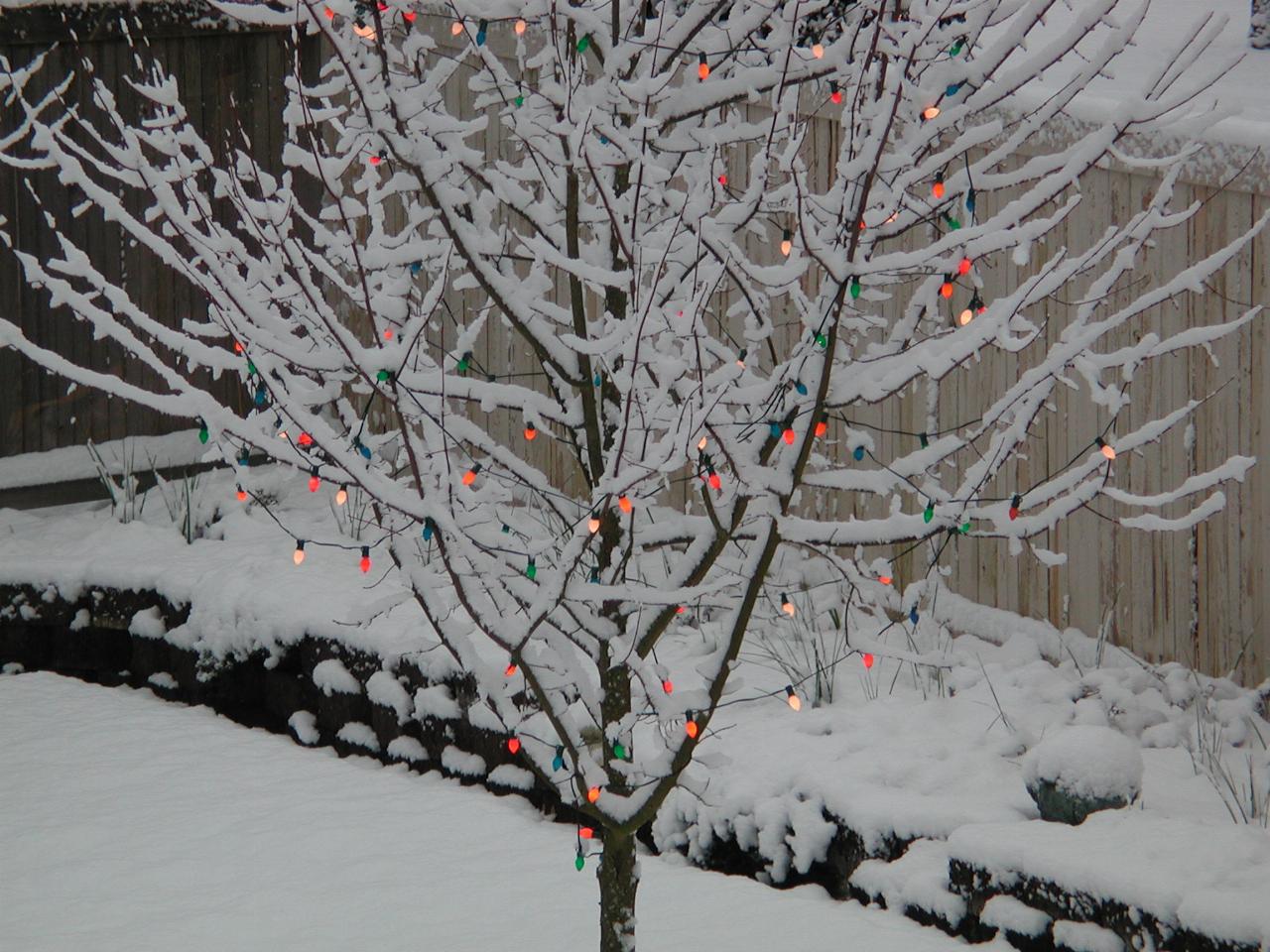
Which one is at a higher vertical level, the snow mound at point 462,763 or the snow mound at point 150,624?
A: the snow mound at point 150,624

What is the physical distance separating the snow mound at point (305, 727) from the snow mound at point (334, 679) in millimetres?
183

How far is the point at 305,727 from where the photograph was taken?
586cm

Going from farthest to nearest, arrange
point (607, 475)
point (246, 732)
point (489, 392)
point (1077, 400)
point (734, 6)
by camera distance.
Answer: point (246, 732) < point (1077, 400) < point (734, 6) < point (489, 392) < point (607, 475)

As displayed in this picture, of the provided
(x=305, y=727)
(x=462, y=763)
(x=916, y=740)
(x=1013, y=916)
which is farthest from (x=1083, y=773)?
(x=305, y=727)

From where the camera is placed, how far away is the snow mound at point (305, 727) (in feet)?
19.1

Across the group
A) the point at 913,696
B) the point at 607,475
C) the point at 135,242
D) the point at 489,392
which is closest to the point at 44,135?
the point at 489,392

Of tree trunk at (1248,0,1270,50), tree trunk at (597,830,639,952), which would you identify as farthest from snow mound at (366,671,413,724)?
tree trunk at (1248,0,1270,50)

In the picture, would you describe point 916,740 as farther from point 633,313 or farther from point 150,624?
point 150,624

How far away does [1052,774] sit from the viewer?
12.6ft

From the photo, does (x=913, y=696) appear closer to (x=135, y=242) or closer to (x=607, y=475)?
(x=607, y=475)

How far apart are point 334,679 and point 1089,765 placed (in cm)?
296

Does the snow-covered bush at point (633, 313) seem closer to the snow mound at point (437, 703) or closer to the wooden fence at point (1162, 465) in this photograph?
the wooden fence at point (1162, 465)

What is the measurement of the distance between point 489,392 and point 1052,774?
6.01 ft

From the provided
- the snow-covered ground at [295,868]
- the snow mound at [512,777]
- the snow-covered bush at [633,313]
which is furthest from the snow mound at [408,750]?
the snow-covered bush at [633,313]
